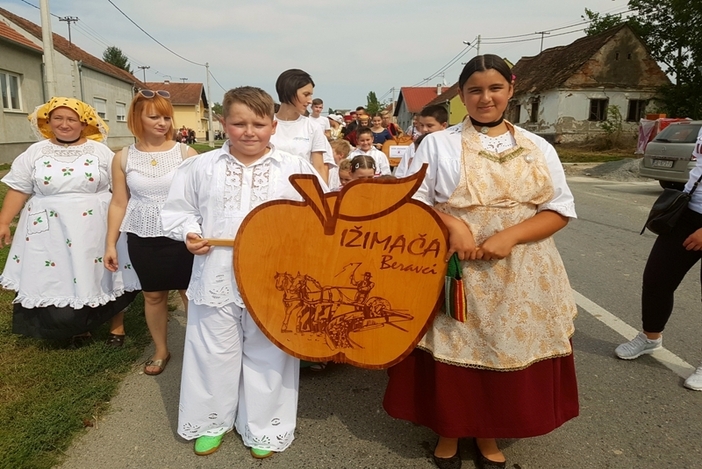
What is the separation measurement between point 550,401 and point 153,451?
1.89 metres

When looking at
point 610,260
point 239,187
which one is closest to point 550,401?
point 239,187

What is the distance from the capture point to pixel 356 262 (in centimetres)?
218

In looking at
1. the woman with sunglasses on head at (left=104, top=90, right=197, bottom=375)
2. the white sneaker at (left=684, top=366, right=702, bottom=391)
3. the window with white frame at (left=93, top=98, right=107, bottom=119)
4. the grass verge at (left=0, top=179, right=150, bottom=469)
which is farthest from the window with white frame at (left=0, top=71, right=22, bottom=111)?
the white sneaker at (left=684, top=366, right=702, bottom=391)

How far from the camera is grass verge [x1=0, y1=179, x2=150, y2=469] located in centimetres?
245

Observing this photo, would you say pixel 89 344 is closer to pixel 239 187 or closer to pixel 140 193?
pixel 140 193

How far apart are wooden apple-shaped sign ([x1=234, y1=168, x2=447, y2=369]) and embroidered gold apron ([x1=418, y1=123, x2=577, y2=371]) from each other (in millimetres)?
155

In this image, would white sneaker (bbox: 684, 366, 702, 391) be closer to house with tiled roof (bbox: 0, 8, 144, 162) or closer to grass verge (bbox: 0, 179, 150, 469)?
grass verge (bbox: 0, 179, 150, 469)

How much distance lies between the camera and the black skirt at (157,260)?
310 cm

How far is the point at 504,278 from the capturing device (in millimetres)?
2160

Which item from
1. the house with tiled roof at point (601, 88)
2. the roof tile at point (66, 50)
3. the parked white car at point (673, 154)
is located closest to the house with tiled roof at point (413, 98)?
the house with tiled roof at point (601, 88)

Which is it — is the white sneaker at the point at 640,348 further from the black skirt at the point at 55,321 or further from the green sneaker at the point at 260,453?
the black skirt at the point at 55,321

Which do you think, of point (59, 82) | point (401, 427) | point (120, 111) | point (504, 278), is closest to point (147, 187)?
point (401, 427)

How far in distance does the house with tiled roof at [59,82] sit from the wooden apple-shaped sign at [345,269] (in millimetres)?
15246

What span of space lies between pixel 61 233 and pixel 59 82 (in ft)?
86.3
